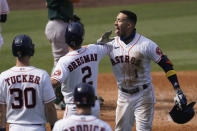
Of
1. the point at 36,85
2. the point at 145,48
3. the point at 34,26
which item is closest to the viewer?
the point at 36,85

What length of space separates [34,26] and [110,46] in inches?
380

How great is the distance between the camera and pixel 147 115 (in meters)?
5.96

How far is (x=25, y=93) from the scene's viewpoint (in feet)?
15.0

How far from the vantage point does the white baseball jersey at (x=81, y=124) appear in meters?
3.78

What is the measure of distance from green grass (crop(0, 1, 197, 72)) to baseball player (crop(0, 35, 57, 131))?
6157 millimetres

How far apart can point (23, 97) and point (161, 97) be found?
494 centimetres

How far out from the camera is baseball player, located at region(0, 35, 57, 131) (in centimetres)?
457

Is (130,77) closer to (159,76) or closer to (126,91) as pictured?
(126,91)

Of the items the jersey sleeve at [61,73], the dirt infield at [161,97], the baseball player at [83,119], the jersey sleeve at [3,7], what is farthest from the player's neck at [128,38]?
the jersey sleeve at [3,7]

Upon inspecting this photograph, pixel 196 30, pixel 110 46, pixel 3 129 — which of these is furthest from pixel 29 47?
pixel 196 30

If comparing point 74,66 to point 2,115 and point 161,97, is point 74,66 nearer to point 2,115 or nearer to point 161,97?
point 2,115

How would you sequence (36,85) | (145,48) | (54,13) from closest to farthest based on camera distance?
(36,85) < (145,48) < (54,13)

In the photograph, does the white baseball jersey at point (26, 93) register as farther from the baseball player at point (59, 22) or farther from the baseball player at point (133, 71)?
the baseball player at point (59, 22)

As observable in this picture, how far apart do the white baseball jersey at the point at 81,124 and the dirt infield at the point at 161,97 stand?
3454mm
